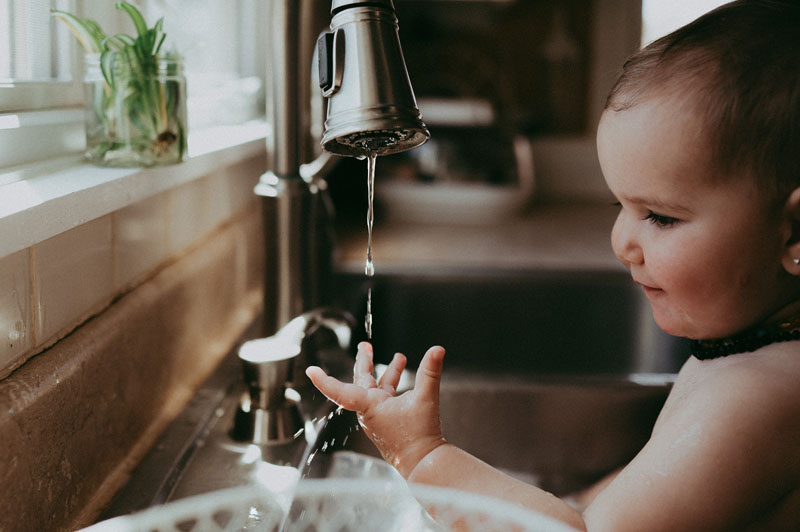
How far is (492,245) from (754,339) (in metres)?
0.85

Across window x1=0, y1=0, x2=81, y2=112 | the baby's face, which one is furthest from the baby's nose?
window x1=0, y1=0, x2=81, y2=112

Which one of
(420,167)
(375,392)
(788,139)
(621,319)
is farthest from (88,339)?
(420,167)

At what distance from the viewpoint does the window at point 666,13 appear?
1.94 metres

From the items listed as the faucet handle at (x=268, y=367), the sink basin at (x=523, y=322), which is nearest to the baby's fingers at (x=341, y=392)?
the faucet handle at (x=268, y=367)

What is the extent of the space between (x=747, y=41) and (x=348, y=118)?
322mm

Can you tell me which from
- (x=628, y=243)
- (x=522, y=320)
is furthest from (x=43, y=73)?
(x=522, y=320)

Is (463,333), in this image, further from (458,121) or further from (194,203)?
(458,121)

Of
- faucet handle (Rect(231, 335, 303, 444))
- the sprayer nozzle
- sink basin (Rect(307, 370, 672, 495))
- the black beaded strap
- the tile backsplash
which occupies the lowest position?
sink basin (Rect(307, 370, 672, 495))

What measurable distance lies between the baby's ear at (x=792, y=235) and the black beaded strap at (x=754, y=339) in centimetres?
5

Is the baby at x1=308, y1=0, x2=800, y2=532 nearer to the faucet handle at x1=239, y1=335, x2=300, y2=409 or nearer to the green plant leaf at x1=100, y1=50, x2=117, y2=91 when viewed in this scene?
the faucet handle at x1=239, y1=335, x2=300, y2=409

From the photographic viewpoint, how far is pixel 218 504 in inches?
15.1

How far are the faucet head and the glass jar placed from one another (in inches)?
11.9

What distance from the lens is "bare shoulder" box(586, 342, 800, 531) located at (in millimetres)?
548

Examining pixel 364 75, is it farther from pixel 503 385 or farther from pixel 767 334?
pixel 503 385
